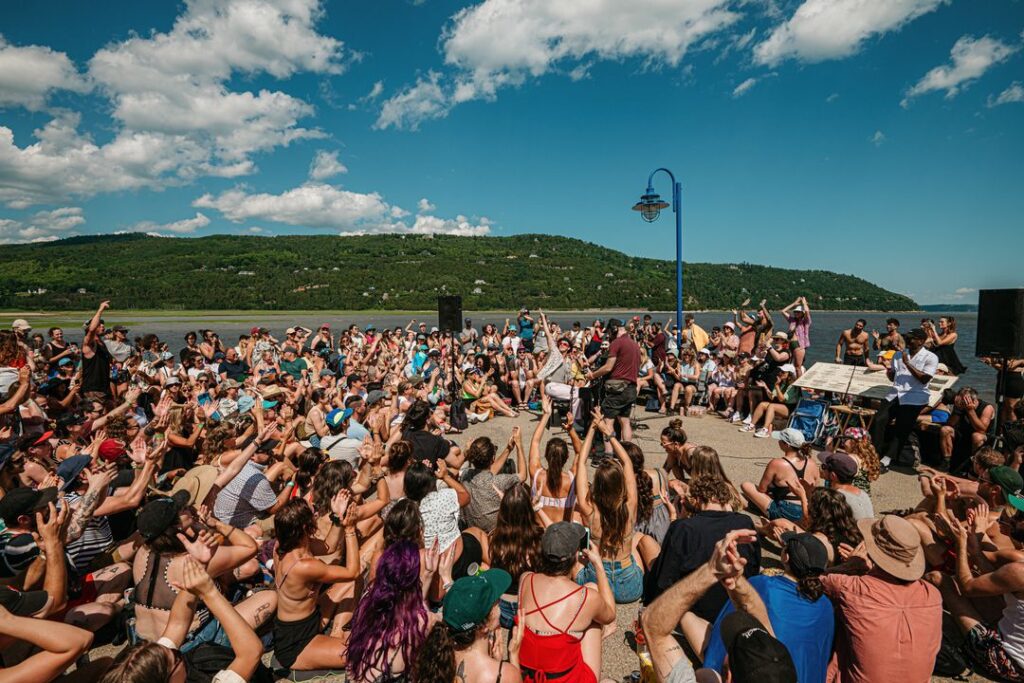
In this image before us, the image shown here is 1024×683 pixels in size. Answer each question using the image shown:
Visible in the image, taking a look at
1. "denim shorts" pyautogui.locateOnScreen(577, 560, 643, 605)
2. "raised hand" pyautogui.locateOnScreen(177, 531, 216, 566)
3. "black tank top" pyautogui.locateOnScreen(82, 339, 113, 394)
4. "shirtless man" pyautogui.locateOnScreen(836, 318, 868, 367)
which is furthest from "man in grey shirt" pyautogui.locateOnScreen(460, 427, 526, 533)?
"shirtless man" pyautogui.locateOnScreen(836, 318, 868, 367)

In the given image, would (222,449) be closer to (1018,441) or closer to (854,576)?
(854,576)

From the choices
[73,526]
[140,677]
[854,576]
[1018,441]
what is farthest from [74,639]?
[1018,441]

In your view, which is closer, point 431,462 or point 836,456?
point 836,456

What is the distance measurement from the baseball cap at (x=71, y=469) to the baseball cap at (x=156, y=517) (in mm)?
1972

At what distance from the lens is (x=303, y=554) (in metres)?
3.12

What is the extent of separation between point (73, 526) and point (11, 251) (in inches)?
6262

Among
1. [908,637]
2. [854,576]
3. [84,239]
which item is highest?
[84,239]

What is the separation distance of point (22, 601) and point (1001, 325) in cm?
966

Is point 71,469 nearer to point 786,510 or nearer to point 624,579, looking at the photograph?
point 624,579

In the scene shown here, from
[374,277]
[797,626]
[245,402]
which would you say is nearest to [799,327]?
[797,626]

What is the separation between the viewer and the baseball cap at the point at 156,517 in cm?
282

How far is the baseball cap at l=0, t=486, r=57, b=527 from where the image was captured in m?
→ 3.19

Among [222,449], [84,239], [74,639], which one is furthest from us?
[84,239]

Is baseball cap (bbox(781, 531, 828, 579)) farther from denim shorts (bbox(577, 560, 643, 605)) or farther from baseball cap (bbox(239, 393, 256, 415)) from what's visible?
baseball cap (bbox(239, 393, 256, 415))
